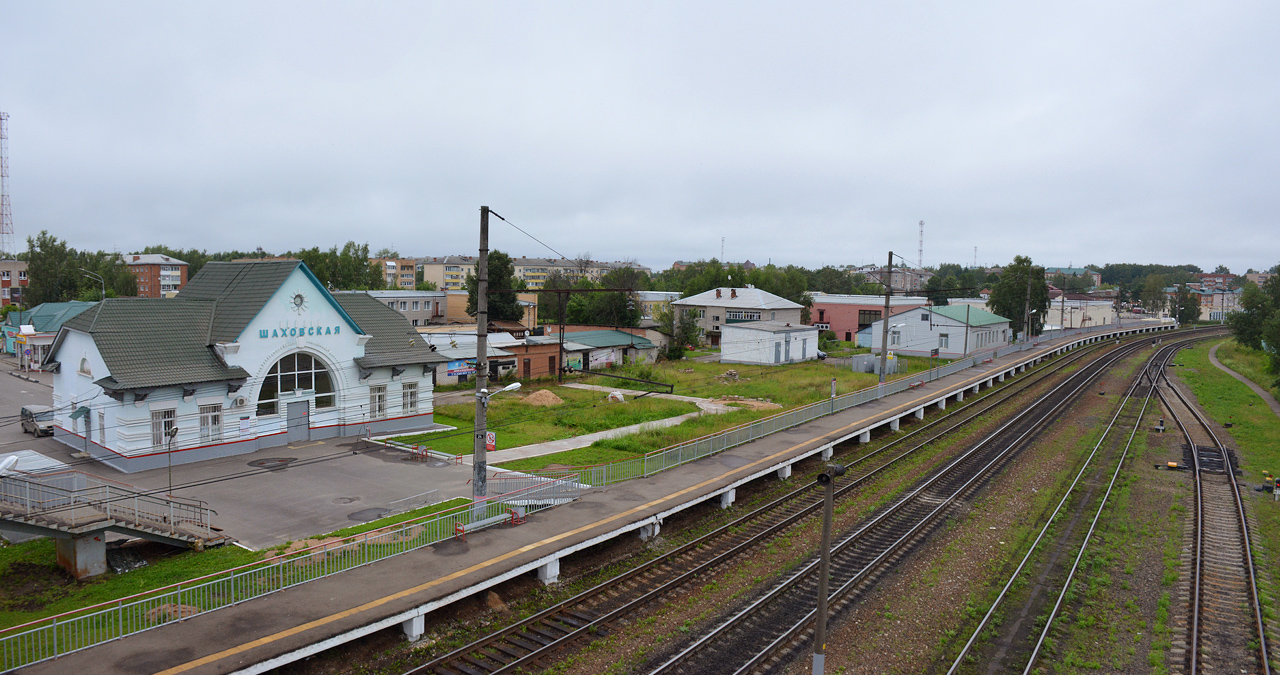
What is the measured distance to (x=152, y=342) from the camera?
26.5 m

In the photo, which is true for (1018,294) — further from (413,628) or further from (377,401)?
(413,628)

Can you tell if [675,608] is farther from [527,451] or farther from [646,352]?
[646,352]

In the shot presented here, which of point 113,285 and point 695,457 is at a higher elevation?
point 113,285

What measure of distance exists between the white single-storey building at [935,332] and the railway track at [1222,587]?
39.6 meters

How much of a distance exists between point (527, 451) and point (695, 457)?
721cm

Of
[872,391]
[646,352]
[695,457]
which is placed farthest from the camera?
[646,352]

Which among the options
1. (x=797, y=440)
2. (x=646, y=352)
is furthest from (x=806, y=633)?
(x=646, y=352)

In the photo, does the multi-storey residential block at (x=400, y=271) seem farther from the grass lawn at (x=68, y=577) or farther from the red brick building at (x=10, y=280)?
the grass lawn at (x=68, y=577)

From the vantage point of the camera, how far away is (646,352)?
207 ft

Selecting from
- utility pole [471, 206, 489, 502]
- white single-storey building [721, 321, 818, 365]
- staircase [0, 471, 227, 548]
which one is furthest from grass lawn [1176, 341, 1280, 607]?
white single-storey building [721, 321, 818, 365]

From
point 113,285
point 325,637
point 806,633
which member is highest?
point 113,285

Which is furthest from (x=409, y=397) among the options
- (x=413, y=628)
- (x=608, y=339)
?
(x=608, y=339)

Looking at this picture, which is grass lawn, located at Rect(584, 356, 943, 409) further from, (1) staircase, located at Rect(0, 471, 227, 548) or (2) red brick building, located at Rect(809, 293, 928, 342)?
(1) staircase, located at Rect(0, 471, 227, 548)

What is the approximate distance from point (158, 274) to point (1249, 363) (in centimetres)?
15154
